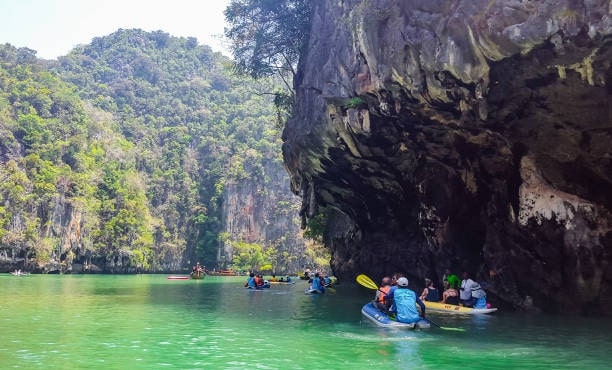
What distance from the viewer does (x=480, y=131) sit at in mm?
14062

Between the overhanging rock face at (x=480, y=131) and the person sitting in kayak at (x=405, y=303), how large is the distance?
472 cm

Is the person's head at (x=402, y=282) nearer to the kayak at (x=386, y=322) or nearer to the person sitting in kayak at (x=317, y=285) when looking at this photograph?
the kayak at (x=386, y=322)

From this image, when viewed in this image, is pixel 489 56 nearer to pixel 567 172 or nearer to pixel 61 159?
pixel 567 172

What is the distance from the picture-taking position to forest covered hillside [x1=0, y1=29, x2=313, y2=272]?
2308 inches

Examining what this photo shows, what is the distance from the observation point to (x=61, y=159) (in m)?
63.8

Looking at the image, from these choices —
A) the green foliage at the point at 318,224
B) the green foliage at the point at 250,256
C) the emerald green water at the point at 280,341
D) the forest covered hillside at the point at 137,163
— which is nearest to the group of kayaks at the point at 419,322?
the emerald green water at the point at 280,341

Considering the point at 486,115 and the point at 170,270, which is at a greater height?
the point at 486,115

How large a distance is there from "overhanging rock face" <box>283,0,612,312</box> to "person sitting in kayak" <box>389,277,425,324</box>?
15.5 feet

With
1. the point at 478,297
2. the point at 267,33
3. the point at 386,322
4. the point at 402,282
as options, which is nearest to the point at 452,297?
the point at 478,297

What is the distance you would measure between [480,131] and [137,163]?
7757 cm

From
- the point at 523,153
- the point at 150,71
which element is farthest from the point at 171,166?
the point at 523,153

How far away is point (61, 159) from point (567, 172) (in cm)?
6193

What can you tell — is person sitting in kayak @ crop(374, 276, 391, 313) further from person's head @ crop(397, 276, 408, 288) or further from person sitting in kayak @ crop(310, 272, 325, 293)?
person sitting in kayak @ crop(310, 272, 325, 293)

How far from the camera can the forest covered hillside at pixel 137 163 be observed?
5862 cm
